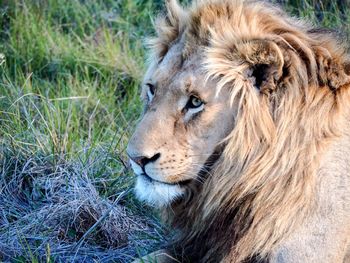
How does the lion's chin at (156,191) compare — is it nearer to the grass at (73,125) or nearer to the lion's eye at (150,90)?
the lion's eye at (150,90)

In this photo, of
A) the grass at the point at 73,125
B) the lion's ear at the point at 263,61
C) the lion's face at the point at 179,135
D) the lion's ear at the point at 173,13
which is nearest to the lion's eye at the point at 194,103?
the lion's face at the point at 179,135

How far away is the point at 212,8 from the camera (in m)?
3.30

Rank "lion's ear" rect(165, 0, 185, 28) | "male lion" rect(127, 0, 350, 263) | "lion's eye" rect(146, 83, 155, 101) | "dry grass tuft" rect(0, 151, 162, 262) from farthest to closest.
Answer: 1. "dry grass tuft" rect(0, 151, 162, 262)
2. "lion's ear" rect(165, 0, 185, 28)
3. "lion's eye" rect(146, 83, 155, 101)
4. "male lion" rect(127, 0, 350, 263)

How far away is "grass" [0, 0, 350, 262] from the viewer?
153 inches

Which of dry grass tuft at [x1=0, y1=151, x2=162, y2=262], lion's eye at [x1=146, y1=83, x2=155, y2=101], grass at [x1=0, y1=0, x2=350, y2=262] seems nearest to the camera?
lion's eye at [x1=146, y1=83, x2=155, y2=101]

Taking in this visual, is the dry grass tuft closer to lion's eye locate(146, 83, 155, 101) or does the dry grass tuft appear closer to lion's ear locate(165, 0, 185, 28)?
lion's eye locate(146, 83, 155, 101)

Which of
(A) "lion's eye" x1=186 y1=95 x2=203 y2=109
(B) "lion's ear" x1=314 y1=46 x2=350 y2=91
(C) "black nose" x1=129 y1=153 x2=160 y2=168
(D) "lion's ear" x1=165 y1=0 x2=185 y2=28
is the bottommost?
(C) "black nose" x1=129 y1=153 x2=160 y2=168

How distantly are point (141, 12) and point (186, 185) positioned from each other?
309 cm

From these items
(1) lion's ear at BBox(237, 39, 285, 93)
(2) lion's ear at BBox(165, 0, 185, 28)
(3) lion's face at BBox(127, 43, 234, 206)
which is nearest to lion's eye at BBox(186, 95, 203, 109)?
(3) lion's face at BBox(127, 43, 234, 206)

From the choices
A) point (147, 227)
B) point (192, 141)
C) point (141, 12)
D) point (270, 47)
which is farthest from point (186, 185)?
point (141, 12)

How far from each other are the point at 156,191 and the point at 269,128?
1.58 feet

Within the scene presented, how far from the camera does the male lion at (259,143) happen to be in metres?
3.07

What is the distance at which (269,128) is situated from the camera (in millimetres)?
3109

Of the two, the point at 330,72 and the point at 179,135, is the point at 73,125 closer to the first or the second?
the point at 179,135
